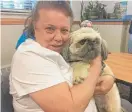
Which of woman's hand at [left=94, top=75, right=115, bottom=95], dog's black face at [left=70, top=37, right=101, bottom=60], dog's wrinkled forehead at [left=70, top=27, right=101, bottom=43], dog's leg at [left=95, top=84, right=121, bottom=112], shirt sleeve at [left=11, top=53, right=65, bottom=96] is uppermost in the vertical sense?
dog's wrinkled forehead at [left=70, top=27, right=101, bottom=43]

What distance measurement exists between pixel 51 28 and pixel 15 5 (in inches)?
63.4

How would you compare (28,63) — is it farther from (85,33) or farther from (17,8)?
(17,8)

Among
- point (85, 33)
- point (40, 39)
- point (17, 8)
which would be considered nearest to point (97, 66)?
point (85, 33)

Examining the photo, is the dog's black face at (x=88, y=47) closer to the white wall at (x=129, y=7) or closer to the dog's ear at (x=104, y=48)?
the dog's ear at (x=104, y=48)

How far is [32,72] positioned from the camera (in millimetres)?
714

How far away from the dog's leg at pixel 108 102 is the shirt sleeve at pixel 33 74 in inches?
14.3

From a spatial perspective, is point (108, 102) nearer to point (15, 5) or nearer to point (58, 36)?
point (58, 36)

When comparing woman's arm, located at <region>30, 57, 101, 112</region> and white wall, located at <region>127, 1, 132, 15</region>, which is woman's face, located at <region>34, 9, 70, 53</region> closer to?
woman's arm, located at <region>30, 57, 101, 112</region>

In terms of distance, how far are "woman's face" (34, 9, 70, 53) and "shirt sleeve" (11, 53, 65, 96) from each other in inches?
4.2

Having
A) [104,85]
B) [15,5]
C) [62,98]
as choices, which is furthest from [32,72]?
[15,5]

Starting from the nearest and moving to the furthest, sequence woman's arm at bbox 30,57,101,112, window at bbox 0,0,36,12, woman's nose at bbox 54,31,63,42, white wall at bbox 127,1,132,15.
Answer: woman's arm at bbox 30,57,101,112, woman's nose at bbox 54,31,63,42, window at bbox 0,0,36,12, white wall at bbox 127,1,132,15

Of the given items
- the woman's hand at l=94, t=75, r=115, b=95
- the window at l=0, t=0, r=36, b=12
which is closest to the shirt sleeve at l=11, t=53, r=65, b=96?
the woman's hand at l=94, t=75, r=115, b=95

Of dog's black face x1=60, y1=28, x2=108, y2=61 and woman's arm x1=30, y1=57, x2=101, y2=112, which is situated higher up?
dog's black face x1=60, y1=28, x2=108, y2=61

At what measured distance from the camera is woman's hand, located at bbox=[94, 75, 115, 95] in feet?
3.04
